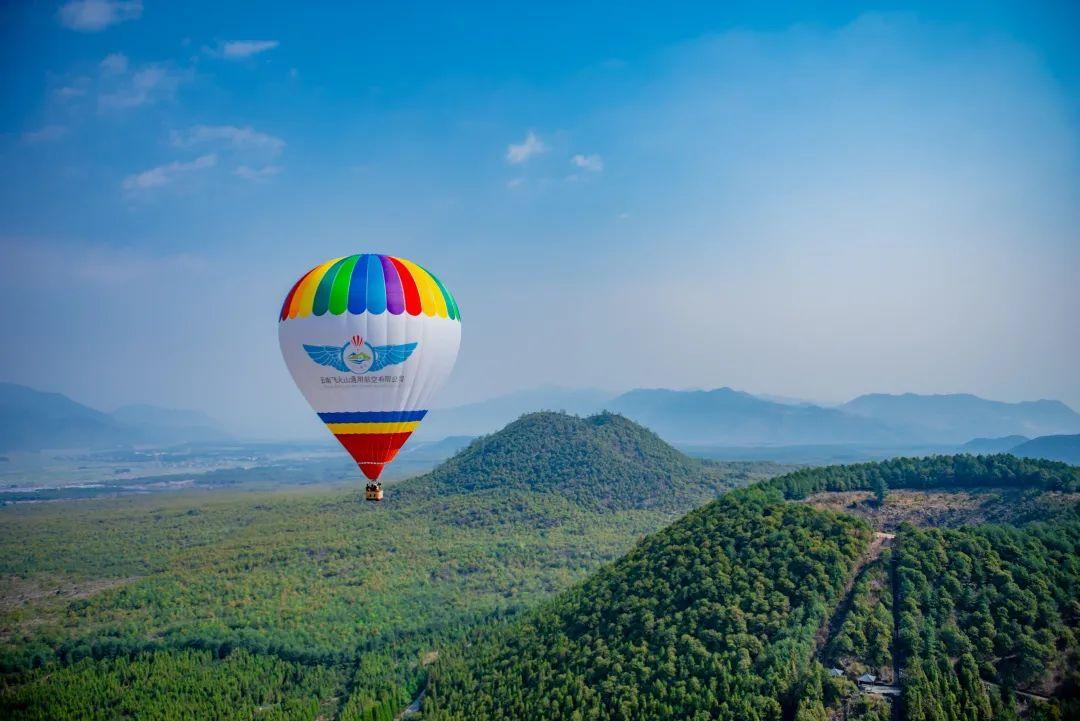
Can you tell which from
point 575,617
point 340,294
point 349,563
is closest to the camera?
point 340,294

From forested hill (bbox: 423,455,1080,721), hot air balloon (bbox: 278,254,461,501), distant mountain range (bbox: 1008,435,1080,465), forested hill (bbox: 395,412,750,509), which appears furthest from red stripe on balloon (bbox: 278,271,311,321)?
distant mountain range (bbox: 1008,435,1080,465)

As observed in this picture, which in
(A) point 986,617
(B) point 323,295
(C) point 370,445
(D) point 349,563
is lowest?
(D) point 349,563

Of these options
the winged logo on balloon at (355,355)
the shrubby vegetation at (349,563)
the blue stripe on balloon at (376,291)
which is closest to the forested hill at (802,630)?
the shrubby vegetation at (349,563)

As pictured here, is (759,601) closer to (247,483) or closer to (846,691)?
(846,691)

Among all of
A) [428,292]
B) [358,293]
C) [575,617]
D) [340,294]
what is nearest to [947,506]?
[575,617]

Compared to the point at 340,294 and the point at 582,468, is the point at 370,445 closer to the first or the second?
the point at 340,294

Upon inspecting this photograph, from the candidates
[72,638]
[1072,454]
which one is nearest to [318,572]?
[72,638]

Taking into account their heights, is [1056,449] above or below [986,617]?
below
